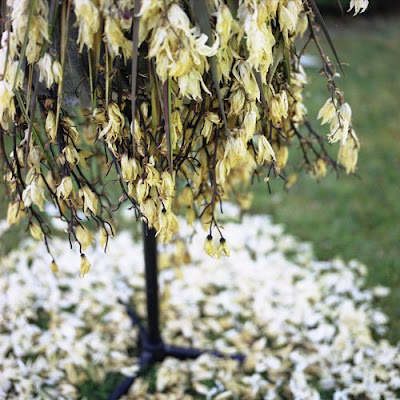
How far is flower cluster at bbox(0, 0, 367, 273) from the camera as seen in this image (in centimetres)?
97

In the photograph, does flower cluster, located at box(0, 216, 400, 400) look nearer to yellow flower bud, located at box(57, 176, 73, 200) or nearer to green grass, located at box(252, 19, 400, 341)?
green grass, located at box(252, 19, 400, 341)

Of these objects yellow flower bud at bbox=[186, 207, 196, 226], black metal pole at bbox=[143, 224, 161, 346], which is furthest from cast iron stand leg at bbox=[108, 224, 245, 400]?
yellow flower bud at bbox=[186, 207, 196, 226]

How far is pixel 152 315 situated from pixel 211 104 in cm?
95

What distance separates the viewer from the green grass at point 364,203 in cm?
264

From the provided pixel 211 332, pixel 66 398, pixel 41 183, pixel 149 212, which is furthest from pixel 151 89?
pixel 211 332

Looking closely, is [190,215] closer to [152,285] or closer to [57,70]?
[152,285]

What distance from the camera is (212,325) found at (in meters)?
2.23

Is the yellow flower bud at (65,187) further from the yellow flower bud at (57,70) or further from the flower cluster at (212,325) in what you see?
the flower cluster at (212,325)

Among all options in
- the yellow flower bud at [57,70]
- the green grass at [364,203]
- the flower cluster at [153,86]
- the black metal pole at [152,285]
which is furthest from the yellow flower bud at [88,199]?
the green grass at [364,203]

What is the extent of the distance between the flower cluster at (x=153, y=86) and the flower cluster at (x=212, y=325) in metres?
0.59

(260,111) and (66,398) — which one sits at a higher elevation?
(260,111)

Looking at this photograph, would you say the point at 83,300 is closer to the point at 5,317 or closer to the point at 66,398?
the point at 5,317

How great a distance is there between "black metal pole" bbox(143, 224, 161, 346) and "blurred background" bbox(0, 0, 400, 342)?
472 millimetres

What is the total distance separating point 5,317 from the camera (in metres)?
2.18
